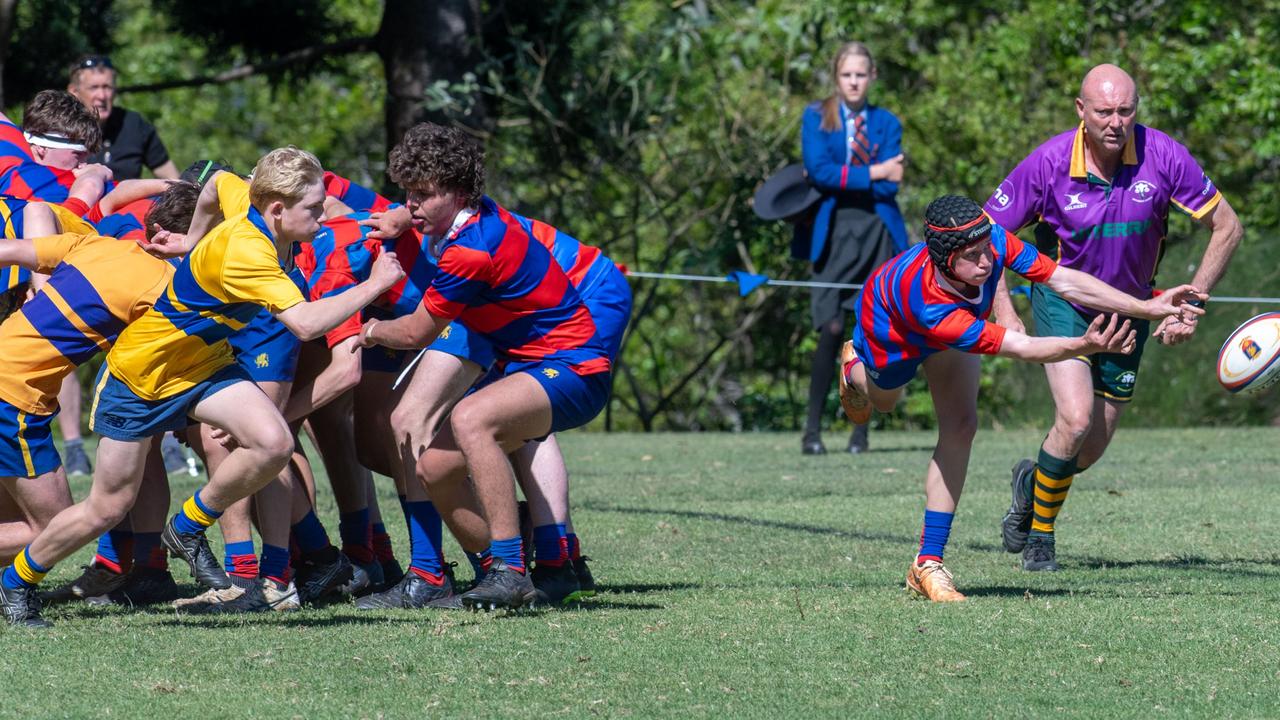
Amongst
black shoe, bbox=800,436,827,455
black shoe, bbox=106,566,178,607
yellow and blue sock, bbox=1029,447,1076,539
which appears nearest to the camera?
black shoe, bbox=106,566,178,607

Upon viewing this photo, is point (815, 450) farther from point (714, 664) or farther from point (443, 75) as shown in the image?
point (714, 664)

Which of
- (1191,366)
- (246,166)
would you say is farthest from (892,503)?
(246,166)

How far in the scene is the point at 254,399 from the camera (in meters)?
5.43

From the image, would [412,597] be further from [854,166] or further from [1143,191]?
[854,166]

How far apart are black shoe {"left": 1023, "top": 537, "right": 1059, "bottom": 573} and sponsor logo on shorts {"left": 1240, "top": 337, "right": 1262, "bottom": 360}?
1060mm

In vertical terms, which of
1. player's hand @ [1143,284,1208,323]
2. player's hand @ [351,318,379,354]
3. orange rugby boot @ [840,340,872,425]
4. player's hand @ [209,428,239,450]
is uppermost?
player's hand @ [1143,284,1208,323]

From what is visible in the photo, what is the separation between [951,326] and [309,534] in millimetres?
2481

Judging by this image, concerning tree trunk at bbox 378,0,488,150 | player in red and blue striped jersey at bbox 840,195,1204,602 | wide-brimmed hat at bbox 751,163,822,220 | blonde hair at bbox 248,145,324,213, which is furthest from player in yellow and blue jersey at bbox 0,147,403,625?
tree trunk at bbox 378,0,488,150

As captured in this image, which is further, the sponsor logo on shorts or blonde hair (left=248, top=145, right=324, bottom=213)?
the sponsor logo on shorts

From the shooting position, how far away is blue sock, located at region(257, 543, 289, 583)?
5934 millimetres

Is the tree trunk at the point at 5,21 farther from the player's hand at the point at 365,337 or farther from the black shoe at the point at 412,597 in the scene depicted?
the black shoe at the point at 412,597

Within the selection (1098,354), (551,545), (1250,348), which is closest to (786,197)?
(1098,354)

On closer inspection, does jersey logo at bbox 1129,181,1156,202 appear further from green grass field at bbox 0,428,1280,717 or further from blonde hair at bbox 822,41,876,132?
blonde hair at bbox 822,41,876,132

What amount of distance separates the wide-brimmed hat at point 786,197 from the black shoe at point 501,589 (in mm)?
5840
